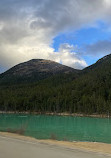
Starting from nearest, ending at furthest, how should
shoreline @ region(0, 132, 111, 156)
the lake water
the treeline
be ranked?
shoreline @ region(0, 132, 111, 156) → the lake water → the treeline

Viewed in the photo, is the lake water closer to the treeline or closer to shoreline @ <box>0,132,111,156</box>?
shoreline @ <box>0,132,111,156</box>

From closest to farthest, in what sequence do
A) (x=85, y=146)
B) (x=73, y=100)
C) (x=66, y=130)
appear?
1. (x=85, y=146)
2. (x=66, y=130)
3. (x=73, y=100)

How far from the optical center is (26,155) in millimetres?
11359

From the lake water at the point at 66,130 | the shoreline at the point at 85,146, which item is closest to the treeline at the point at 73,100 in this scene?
the lake water at the point at 66,130

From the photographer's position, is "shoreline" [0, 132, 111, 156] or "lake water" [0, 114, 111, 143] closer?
"shoreline" [0, 132, 111, 156]

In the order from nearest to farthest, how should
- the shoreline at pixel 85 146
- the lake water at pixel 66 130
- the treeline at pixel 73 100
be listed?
the shoreline at pixel 85 146 < the lake water at pixel 66 130 < the treeline at pixel 73 100

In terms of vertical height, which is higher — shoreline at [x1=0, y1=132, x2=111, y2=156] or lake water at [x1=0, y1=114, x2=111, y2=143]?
shoreline at [x1=0, y1=132, x2=111, y2=156]

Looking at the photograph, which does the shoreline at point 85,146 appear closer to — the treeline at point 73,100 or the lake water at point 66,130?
the lake water at point 66,130

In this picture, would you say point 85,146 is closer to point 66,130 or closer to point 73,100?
point 66,130

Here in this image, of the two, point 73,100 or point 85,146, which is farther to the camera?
point 73,100

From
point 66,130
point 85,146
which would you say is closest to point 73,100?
point 66,130

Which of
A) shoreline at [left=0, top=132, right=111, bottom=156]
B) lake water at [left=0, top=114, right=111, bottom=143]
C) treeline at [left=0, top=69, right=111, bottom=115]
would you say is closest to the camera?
shoreline at [left=0, top=132, right=111, bottom=156]

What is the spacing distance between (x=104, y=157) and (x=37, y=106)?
145869 mm

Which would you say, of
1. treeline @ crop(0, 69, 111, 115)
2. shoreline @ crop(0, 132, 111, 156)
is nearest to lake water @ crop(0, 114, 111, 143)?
shoreline @ crop(0, 132, 111, 156)
